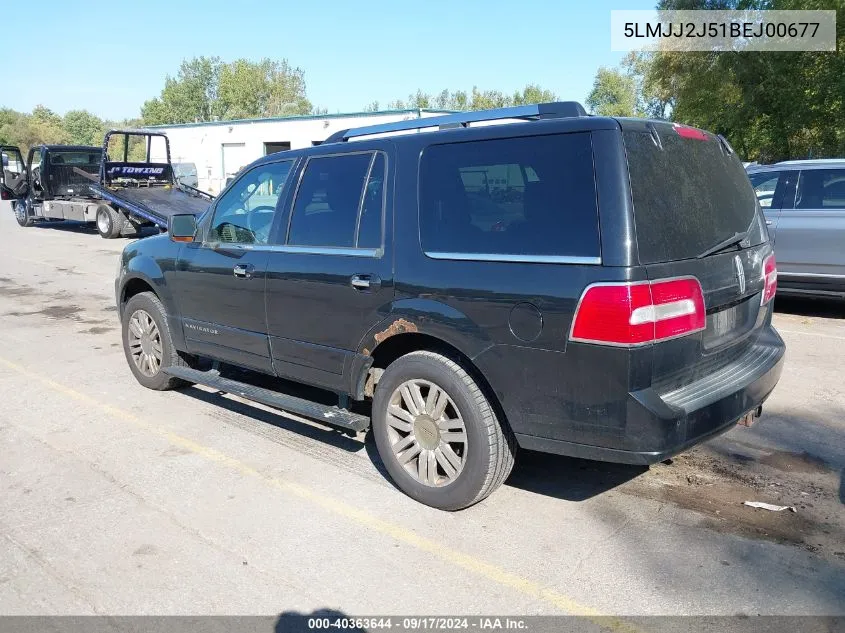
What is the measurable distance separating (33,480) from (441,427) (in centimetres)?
254

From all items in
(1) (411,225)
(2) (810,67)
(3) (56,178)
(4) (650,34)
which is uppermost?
(4) (650,34)

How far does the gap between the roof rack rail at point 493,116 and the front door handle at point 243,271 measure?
1110 mm

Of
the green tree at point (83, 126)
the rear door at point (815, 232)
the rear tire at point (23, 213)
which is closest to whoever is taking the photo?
the rear door at point (815, 232)

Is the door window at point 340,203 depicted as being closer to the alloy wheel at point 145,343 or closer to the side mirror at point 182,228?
the side mirror at point 182,228

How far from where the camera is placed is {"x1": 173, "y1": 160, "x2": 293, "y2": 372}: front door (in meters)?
4.80

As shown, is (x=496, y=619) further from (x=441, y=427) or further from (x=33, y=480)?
(x=33, y=480)

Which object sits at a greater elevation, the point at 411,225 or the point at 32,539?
the point at 411,225

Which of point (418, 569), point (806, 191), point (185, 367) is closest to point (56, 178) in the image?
point (185, 367)

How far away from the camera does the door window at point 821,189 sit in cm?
821

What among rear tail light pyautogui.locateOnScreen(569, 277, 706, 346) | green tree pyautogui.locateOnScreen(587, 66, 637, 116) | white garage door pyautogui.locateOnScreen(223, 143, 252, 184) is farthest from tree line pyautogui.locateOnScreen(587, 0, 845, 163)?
green tree pyautogui.locateOnScreen(587, 66, 637, 116)

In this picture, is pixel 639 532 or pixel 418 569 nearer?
pixel 418 569

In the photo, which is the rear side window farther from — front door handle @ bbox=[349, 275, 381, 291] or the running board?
the running board

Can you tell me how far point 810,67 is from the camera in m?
21.8

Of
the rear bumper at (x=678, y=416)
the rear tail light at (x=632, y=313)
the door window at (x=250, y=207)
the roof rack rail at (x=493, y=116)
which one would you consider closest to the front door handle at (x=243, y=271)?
the door window at (x=250, y=207)
